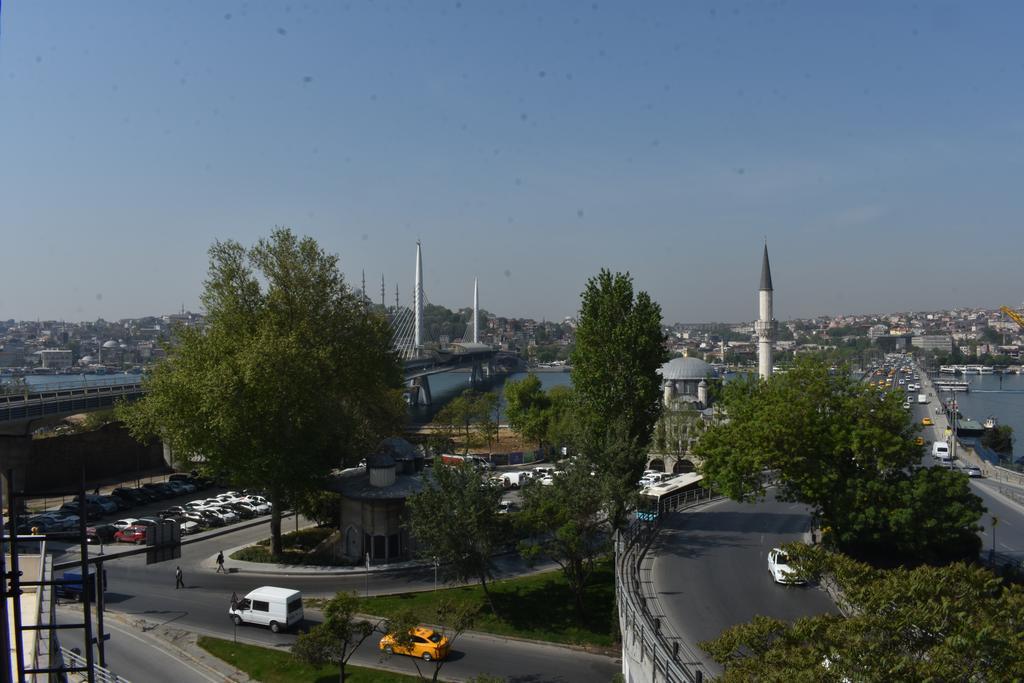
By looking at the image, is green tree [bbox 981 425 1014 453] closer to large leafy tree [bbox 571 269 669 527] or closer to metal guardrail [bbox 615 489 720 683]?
large leafy tree [bbox 571 269 669 527]

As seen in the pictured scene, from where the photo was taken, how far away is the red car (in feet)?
61.9

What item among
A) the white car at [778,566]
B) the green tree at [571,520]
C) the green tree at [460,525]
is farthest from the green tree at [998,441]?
the green tree at [460,525]

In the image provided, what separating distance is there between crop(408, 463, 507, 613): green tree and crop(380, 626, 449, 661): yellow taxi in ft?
5.80

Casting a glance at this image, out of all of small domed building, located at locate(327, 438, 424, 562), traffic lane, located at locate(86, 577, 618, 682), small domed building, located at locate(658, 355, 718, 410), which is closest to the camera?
traffic lane, located at locate(86, 577, 618, 682)

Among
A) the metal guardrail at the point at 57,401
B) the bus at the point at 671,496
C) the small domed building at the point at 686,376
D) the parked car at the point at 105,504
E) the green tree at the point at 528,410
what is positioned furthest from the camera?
the small domed building at the point at 686,376

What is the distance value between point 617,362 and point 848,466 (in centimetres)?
541

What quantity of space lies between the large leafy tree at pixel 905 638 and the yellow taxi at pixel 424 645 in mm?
6876

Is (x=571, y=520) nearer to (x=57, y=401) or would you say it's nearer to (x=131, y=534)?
(x=131, y=534)

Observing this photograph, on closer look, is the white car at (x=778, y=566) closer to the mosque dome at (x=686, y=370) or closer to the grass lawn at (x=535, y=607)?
the grass lawn at (x=535, y=607)

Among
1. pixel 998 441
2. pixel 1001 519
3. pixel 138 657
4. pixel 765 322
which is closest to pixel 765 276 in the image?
pixel 765 322

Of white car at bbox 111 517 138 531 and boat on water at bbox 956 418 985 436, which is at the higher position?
white car at bbox 111 517 138 531

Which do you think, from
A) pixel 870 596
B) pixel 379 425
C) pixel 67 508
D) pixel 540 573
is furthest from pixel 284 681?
pixel 379 425

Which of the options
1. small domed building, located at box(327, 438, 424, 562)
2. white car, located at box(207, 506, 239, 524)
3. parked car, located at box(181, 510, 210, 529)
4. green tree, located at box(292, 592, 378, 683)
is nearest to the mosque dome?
white car, located at box(207, 506, 239, 524)

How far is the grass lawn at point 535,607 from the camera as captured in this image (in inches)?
532
